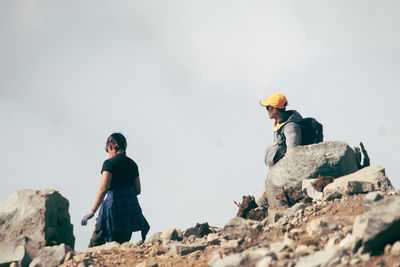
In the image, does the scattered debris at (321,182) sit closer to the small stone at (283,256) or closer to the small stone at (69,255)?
the small stone at (283,256)

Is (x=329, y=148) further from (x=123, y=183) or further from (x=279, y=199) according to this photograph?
(x=123, y=183)

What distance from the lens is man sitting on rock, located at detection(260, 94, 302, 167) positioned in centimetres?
1192

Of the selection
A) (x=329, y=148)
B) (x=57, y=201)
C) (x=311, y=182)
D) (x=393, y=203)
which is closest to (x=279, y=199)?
(x=311, y=182)

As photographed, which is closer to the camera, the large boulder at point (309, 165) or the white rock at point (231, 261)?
the white rock at point (231, 261)

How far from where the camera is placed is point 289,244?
20.4 feet

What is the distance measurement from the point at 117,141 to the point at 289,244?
12.3 feet

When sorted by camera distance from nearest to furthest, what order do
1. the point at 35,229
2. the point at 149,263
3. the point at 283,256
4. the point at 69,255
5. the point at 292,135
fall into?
1. the point at 283,256
2. the point at 149,263
3. the point at 69,255
4. the point at 35,229
5. the point at 292,135

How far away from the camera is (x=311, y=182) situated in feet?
36.5

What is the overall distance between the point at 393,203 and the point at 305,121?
666 cm

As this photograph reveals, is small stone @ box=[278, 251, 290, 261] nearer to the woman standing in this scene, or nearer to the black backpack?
the woman standing

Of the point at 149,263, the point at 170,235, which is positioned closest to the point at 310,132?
the point at 170,235

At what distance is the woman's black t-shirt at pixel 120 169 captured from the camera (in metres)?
8.55

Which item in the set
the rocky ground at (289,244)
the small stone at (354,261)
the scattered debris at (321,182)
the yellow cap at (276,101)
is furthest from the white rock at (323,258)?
the yellow cap at (276,101)

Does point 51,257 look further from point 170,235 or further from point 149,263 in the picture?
point 170,235
